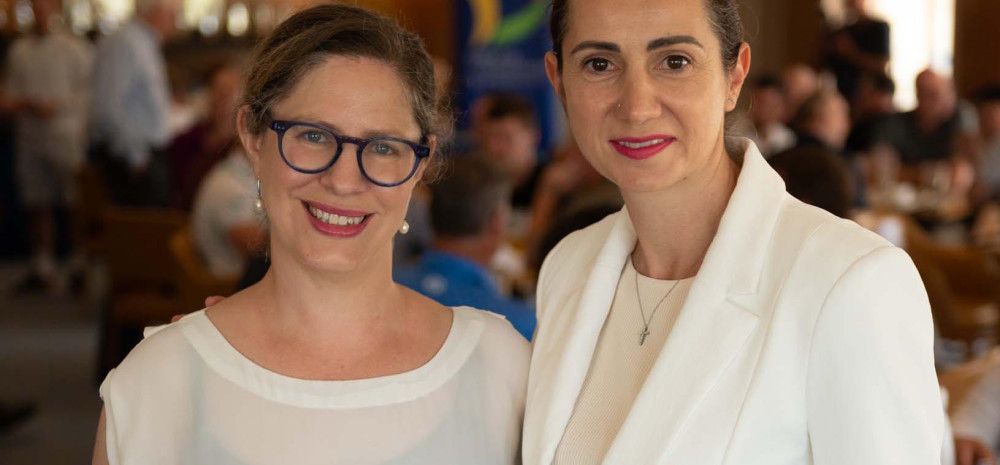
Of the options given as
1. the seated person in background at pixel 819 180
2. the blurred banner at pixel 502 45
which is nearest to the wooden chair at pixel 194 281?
the seated person in background at pixel 819 180

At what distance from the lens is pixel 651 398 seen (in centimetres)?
187

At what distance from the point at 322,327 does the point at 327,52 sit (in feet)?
1.28

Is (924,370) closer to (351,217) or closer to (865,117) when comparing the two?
(351,217)

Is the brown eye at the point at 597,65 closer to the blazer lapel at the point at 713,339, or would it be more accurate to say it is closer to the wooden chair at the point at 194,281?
the blazer lapel at the point at 713,339

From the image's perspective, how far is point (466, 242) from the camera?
414 centimetres

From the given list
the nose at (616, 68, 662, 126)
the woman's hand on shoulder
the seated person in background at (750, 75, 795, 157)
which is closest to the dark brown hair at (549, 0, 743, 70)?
the nose at (616, 68, 662, 126)

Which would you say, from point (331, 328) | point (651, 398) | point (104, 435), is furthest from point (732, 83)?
point (104, 435)

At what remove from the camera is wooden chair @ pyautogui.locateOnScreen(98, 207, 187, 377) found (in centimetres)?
595

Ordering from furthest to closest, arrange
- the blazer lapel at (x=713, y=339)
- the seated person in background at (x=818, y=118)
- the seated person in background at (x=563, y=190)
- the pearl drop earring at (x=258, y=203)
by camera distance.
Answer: the seated person in background at (x=818, y=118) → the seated person in background at (x=563, y=190) → the pearl drop earring at (x=258, y=203) → the blazer lapel at (x=713, y=339)

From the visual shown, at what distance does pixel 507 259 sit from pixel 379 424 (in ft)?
11.3

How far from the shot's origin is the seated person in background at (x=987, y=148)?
721 centimetres

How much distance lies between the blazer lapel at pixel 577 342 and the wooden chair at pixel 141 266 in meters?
3.93

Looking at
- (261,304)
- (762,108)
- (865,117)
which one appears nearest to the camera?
(261,304)

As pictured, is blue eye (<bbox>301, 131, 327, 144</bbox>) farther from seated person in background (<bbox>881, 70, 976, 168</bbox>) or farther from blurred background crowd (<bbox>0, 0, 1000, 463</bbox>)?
seated person in background (<bbox>881, 70, 976, 168</bbox>)
